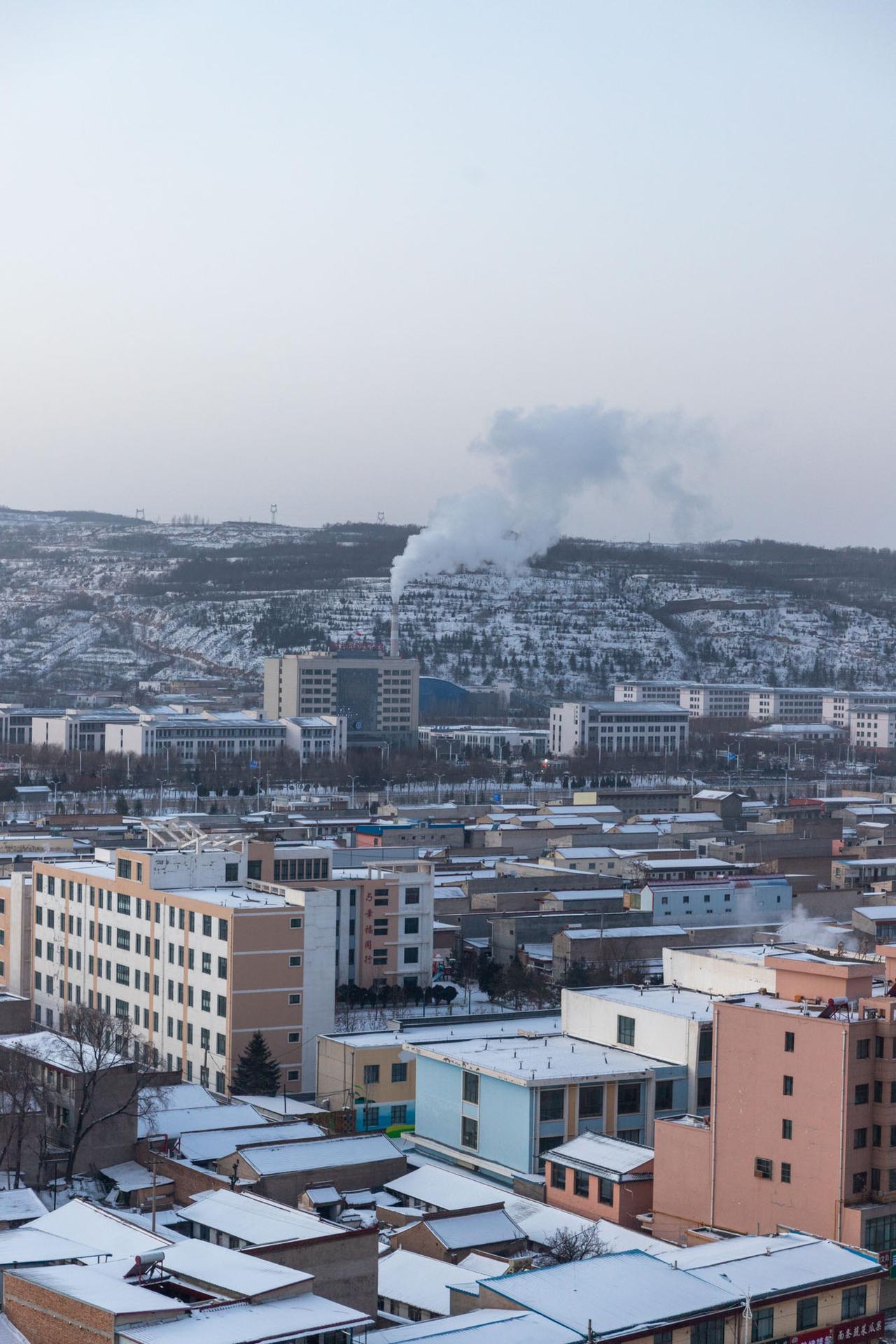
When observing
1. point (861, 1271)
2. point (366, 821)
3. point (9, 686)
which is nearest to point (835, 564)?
point (9, 686)

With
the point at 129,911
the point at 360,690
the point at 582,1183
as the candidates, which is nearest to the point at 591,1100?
the point at 582,1183

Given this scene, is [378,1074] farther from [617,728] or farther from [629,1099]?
[617,728]

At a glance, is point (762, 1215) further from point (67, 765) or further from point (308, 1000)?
point (67, 765)

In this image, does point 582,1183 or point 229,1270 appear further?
point 582,1183

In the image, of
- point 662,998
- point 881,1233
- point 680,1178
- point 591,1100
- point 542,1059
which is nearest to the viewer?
point 881,1233

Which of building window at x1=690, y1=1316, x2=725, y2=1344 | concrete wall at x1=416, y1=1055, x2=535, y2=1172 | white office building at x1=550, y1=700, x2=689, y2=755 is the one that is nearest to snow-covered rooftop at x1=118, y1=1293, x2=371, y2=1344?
A: building window at x1=690, y1=1316, x2=725, y2=1344

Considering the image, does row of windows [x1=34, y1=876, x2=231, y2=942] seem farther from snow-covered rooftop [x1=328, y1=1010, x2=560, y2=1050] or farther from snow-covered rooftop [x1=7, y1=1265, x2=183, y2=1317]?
snow-covered rooftop [x1=7, y1=1265, x2=183, y2=1317]
